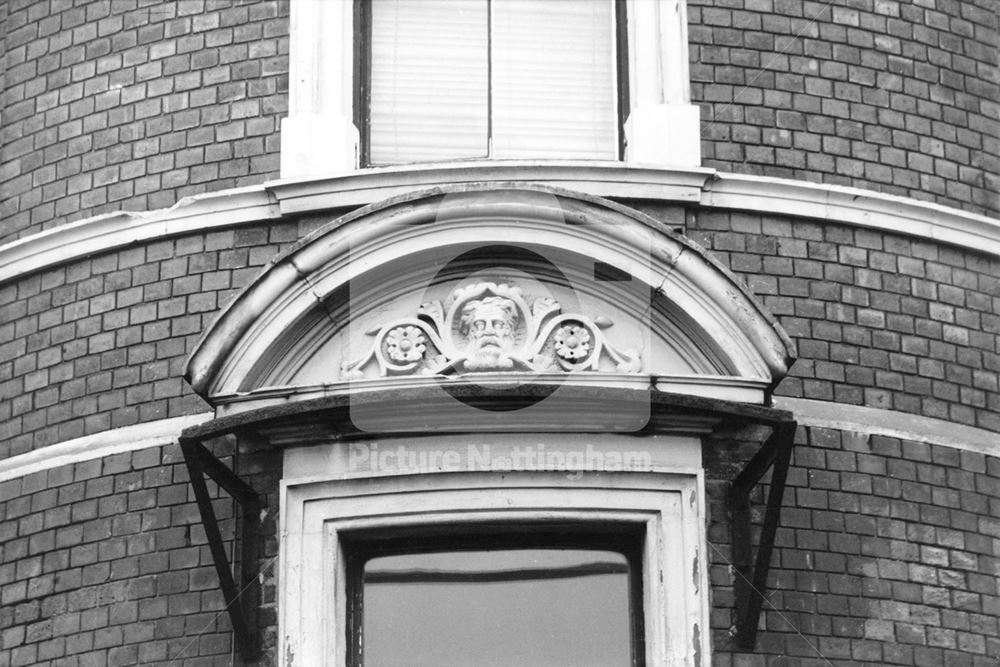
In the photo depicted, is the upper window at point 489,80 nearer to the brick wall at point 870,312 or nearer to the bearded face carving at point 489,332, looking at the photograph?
the brick wall at point 870,312

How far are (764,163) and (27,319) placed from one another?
400cm

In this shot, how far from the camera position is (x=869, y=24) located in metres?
13.3

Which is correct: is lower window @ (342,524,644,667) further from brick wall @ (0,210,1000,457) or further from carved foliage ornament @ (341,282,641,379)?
brick wall @ (0,210,1000,457)

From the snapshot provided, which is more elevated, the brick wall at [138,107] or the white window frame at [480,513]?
the brick wall at [138,107]

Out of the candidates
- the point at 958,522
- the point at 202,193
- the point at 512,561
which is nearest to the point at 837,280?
the point at 958,522

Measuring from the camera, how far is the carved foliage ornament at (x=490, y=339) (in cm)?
1198

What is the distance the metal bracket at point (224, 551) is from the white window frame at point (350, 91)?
177 cm

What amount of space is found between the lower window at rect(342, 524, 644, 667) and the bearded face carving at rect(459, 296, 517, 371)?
81 centimetres

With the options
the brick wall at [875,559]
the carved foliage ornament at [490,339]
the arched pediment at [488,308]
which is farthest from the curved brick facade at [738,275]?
the carved foliage ornament at [490,339]

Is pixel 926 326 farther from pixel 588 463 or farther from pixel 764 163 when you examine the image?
pixel 588 463

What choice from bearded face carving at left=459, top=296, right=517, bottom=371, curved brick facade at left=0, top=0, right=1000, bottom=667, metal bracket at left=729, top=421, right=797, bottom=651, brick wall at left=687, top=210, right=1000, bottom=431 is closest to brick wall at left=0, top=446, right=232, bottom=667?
curved brick facade at left=0, top=0, right=1000, bottom=667

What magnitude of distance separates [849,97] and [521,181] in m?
1.96

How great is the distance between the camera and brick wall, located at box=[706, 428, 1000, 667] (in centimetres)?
1177

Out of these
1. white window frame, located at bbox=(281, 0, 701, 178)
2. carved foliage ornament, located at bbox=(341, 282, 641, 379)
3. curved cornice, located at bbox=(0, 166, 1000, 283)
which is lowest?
carved foliage ornament, located at bbox=(341, 282, 641, 379)
